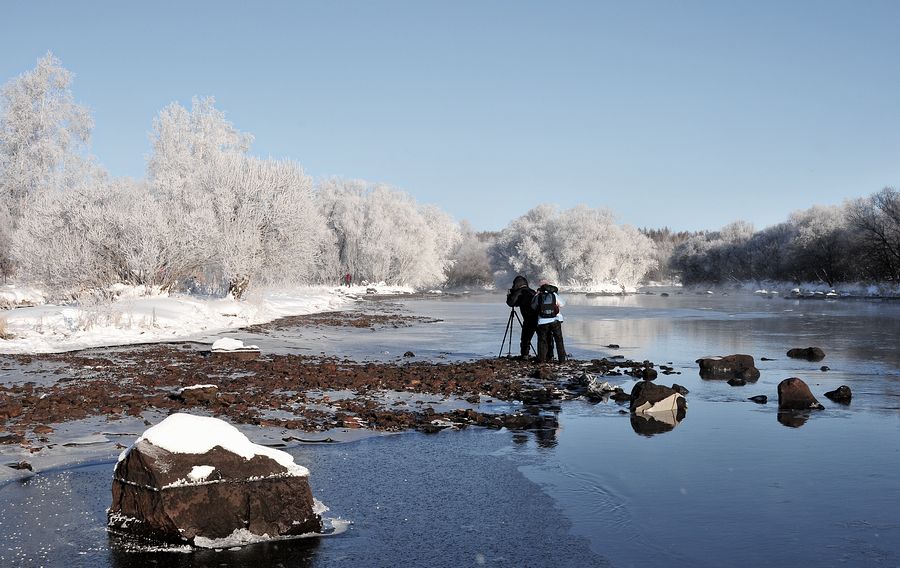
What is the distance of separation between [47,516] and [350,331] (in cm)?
2382

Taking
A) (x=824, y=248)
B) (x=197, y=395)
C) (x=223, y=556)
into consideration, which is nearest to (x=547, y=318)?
(x=197, y=395)

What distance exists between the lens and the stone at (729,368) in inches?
690

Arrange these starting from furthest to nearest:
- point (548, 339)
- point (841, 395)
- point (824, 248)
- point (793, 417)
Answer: point (824, 248) → point (548, 339) → point (841, 395) → point (793, 417)

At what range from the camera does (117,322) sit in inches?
994

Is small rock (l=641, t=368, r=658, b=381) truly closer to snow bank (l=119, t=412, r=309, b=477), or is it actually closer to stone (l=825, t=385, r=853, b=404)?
stone (l=825, t=385, r=853, b=404)

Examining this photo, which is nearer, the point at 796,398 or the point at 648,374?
the point at 796,398

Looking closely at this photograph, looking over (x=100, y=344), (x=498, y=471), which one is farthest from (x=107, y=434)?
(x=100, y=344)

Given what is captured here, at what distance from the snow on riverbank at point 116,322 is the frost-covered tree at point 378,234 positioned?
1982 inches

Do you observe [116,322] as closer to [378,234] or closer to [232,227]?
[232,227]

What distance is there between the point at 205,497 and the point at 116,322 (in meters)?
20.6

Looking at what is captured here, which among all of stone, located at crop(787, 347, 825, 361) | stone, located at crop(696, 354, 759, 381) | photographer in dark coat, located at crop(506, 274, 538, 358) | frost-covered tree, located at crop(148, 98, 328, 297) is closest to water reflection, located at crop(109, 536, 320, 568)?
stone, located at crop(696, 354, 759, 381)

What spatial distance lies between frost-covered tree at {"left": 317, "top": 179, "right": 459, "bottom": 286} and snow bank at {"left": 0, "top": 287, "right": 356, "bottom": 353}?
50.9m

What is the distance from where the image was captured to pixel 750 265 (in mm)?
116438

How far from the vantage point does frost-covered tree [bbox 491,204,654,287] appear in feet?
358
